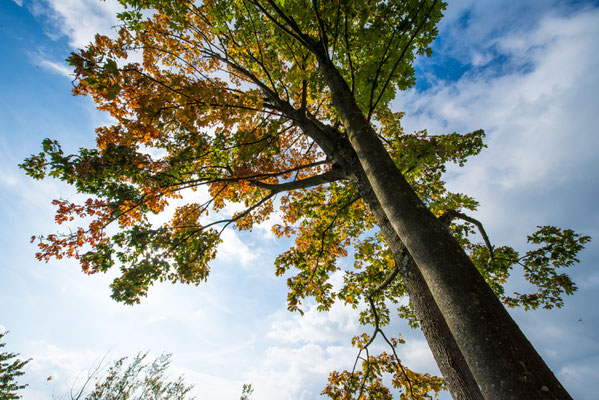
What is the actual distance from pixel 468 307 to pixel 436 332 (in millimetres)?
1213

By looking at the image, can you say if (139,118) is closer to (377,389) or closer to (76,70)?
(76,70)

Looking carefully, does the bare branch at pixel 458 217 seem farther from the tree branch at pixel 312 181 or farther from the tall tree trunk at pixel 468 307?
the tree branch at pixel 312 181

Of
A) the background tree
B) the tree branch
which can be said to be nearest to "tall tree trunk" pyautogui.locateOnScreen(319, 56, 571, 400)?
the background tree

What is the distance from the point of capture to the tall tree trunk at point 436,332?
7.10ft

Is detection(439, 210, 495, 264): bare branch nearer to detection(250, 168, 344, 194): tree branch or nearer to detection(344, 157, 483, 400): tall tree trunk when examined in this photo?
detection(344, 157, 483, 400): tall tree trunk

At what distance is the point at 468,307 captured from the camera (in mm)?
1539

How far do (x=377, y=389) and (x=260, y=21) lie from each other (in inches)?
367

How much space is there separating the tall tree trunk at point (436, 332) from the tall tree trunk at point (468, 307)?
95 cm

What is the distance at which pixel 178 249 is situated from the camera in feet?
15.8

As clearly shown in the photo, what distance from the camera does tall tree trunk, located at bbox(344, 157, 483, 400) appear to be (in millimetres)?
2163

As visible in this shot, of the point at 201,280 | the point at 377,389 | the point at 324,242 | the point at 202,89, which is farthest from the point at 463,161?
the point at 201,280

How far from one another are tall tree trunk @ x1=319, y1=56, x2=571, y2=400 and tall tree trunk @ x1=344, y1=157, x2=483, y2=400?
953mm

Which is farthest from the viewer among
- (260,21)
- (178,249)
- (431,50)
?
(260,21)

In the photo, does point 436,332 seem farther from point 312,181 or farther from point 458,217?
point 312,181
